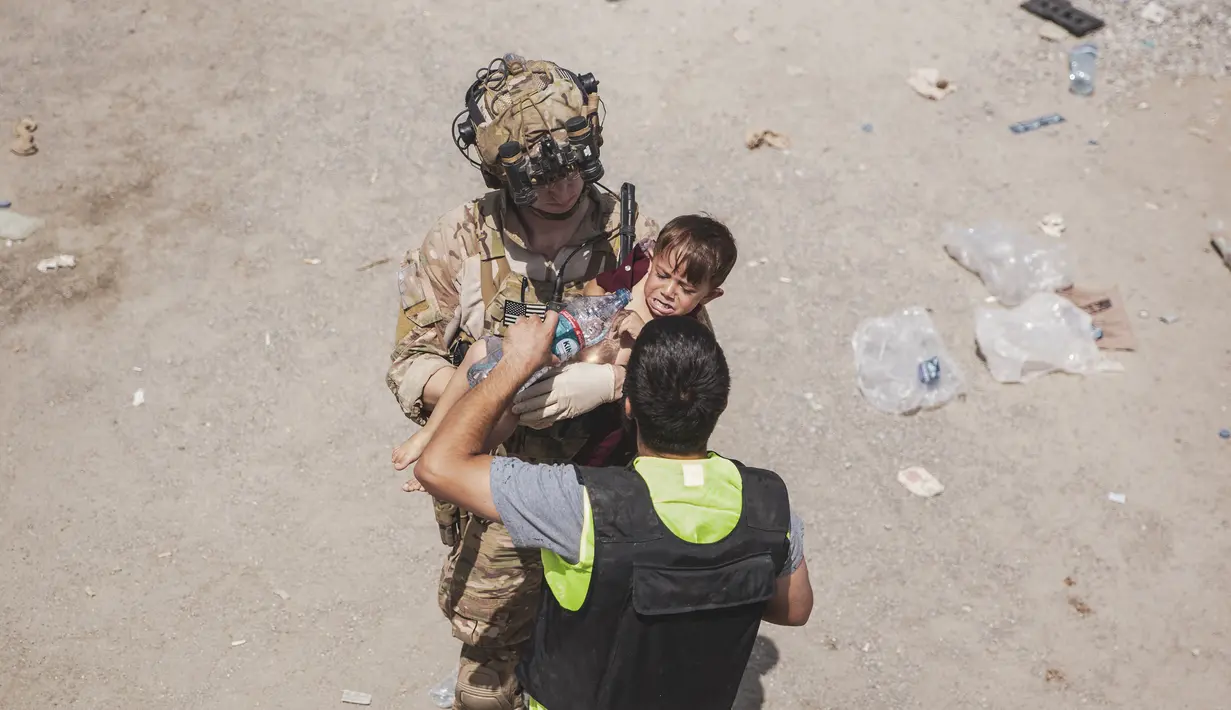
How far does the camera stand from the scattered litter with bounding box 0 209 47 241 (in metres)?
6.25

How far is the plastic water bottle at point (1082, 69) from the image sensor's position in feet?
25.3

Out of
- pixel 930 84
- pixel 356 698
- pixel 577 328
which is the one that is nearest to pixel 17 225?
pixel 356 698

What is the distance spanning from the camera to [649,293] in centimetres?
332

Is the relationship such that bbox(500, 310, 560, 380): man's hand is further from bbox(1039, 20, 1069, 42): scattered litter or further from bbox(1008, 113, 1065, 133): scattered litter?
bbox(1039, 20, 1069, 42): scattered litter

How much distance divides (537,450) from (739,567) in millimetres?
1107

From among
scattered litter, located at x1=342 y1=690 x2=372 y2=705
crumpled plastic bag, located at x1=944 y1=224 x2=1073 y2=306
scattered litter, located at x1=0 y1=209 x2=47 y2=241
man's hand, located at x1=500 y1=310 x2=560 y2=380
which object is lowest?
scattered litter, located at x1=342 y1=690 x2=372 y2=705

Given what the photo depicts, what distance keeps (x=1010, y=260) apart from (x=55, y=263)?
18.5ft

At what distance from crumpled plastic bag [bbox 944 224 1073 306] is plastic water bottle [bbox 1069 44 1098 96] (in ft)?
5.88

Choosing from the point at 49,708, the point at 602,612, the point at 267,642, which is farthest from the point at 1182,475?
the point at 49,708

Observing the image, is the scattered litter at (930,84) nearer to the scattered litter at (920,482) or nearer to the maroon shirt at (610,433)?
the scattered litter at (920,482)

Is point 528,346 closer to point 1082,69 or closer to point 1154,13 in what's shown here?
point 1082,69

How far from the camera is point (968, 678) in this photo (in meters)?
4.69

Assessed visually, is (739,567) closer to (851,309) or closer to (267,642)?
(267,642)

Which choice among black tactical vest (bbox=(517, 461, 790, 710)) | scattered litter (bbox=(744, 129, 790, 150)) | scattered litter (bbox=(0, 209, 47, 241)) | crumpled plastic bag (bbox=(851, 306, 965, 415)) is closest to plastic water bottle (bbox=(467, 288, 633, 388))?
black tactical vest (bbox=(517, 461, 790, 710))
